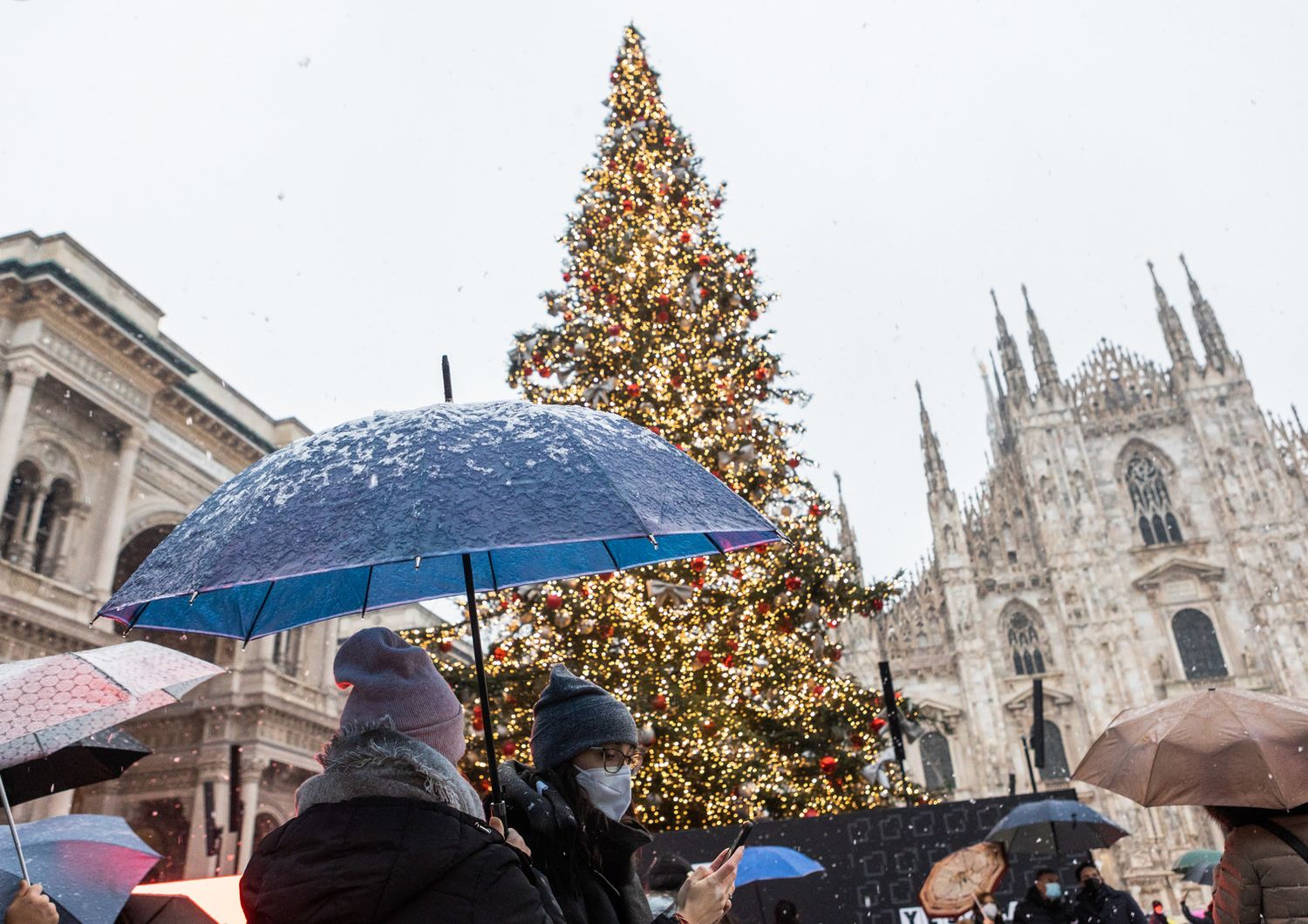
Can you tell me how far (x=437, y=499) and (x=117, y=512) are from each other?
59.0 feet

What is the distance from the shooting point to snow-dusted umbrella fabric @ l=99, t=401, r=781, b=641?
1622mm

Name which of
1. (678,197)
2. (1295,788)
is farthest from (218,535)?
(678,197)

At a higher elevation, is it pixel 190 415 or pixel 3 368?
pixel 190 415

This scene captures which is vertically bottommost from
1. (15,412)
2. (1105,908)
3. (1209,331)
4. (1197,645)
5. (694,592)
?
(1105,908)

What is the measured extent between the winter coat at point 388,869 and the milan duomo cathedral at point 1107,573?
93.9ft

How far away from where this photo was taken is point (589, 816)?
→ 184cm

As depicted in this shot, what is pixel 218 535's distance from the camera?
71.0 inches

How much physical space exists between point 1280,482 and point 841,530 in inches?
690

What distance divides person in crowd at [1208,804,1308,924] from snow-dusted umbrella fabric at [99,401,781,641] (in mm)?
1885

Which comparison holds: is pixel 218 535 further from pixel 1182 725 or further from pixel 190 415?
pixel 190 415

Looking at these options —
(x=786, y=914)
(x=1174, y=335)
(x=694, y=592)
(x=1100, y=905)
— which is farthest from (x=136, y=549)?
(x=1174, y=335)

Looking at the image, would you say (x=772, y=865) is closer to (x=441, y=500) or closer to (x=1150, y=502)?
(x=441, y=500)

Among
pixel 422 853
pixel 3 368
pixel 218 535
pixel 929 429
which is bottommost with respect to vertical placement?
pixel 422 853

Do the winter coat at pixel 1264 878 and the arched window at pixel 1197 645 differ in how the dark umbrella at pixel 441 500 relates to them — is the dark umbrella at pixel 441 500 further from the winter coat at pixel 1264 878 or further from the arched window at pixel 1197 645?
the arched window at pixel 1197 645
